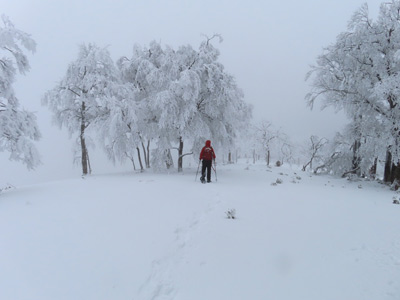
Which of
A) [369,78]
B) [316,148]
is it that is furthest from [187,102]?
[316,148]

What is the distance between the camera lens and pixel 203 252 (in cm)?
438

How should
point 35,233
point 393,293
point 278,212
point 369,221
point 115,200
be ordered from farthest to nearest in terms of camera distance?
1. point 115,200
2. point 278,212
3. point 369,221
4. point 35,233
5. point 393,293

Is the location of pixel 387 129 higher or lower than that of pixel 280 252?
higher

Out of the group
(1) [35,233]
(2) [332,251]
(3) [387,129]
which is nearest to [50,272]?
(1) [35,233]

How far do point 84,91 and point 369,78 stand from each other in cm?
1722

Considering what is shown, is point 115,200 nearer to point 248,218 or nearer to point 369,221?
point 248,218

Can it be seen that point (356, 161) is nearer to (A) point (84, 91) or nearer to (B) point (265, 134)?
(A) point (84, 91)

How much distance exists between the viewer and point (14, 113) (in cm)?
954

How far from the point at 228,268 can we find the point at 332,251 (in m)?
1.98

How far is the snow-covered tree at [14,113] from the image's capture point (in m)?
9.25

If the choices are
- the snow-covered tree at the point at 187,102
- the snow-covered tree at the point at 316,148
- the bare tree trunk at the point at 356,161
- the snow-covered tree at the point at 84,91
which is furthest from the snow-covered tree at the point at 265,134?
the snow-covered tree at the point at 84,91

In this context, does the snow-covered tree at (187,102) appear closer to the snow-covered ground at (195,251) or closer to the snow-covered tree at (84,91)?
the snow-covered tree at (84,91)

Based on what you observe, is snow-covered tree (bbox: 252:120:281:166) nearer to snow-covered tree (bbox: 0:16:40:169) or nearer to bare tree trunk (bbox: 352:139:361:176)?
bare tree trunk (bbox: 352:139:361:176)

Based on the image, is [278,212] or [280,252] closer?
[280,252]
